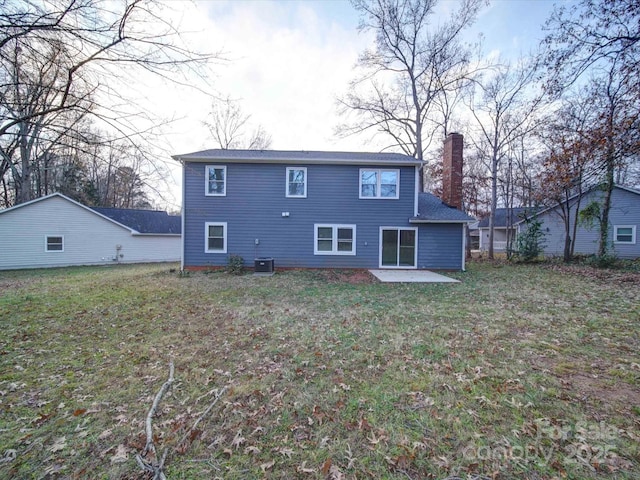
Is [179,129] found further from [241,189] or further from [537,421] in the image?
[241,189]

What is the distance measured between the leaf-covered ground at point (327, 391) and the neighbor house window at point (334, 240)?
20.8 ft

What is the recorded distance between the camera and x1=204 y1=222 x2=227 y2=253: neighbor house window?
12055 millimetres

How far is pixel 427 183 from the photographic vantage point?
27.2 meters

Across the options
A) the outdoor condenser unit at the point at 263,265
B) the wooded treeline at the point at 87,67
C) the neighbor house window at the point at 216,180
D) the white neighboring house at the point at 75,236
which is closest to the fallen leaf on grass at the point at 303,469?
the wooded treeline at the point at 87,67

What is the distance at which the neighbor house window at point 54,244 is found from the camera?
15727mm

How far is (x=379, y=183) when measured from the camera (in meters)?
12.2

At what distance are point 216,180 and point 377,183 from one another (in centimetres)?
737

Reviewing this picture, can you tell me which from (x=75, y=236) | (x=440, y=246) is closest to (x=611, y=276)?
(x=440, y=246)

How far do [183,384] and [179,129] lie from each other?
3661mm

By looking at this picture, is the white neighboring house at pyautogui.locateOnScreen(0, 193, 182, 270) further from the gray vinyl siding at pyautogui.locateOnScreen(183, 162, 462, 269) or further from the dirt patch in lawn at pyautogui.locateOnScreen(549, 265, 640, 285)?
the dirt patch in lawn at pyautogui.locateOnScreen(549, 265, 640, 285)

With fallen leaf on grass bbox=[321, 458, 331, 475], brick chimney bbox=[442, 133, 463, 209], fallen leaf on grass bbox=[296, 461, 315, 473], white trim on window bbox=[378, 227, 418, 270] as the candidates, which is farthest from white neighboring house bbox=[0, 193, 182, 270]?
fallen leaf on grass bbox=[321, 458, 331, 475]

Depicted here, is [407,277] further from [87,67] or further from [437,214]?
[87,67]

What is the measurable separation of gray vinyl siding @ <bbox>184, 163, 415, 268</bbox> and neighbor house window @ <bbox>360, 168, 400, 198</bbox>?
243mm

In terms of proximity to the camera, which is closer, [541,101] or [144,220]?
[541,101]
